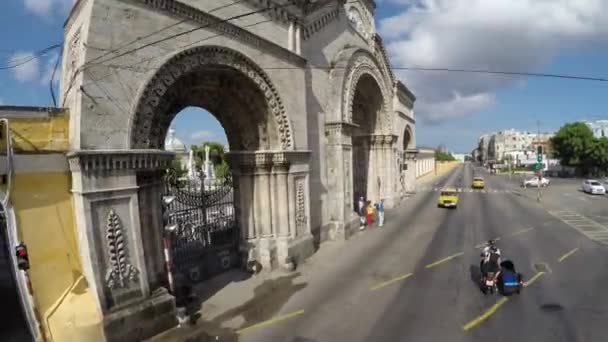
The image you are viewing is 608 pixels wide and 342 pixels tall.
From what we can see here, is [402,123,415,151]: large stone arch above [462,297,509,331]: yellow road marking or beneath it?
above

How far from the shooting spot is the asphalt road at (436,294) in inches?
333

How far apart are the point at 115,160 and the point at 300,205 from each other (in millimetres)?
7681

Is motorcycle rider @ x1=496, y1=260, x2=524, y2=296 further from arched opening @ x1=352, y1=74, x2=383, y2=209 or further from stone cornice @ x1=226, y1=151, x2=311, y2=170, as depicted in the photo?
arched opening @ x1=352, y1=74, x2=383, y2=209

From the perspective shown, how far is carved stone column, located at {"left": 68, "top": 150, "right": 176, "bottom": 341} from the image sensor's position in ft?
25.9

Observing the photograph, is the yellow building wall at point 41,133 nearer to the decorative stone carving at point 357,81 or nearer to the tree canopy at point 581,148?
the decorative stone carving at point 357,81

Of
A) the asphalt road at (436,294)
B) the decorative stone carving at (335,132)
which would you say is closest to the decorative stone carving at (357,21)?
the decorative stone carving at (335,132)

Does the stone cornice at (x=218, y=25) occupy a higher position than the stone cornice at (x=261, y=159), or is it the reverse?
the stone cornice at (x=218, y=25)

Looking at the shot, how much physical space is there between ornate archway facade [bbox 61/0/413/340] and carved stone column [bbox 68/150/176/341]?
3cm

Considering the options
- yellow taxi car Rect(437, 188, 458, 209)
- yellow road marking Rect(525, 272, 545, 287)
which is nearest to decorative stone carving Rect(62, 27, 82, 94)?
yellow road marking Rect(525, 272, 545, 287)

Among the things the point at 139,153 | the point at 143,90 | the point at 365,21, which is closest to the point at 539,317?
the point at 139,153

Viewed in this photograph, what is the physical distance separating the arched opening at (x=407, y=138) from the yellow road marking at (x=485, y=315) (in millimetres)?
27177

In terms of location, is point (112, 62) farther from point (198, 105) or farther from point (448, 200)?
point (448, 200)

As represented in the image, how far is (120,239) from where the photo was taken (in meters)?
8.39

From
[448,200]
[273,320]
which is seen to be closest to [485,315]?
[273,320]
